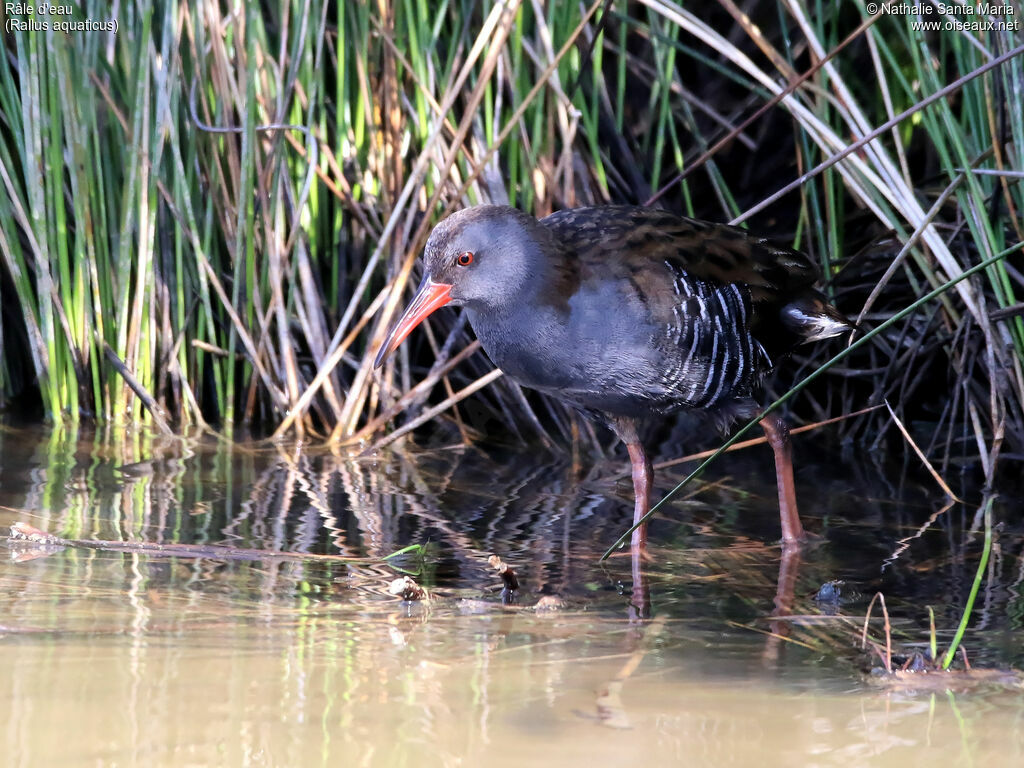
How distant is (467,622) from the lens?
220 centimetres

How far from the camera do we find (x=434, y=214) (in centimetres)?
388

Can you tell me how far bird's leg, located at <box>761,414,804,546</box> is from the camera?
2980mm

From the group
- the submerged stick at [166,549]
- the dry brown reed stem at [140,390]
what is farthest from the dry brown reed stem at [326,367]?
the submerged stick at [166,549]

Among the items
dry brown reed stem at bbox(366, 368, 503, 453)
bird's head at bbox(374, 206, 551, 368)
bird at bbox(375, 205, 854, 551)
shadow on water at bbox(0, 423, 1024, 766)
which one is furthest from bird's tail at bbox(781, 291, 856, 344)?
dry brown reed stem at bbox(366, 368, 503, 453)

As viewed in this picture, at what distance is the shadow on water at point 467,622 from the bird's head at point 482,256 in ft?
1.83

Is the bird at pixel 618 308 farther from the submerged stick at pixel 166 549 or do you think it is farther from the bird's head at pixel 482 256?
the submerged stick at pixel 166 549

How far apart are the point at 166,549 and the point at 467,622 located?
712 millimetres

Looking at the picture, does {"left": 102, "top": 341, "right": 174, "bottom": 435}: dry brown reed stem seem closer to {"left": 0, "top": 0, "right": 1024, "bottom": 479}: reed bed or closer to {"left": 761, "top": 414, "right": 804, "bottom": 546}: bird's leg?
{"left": 0, "top": 0, "right": 1024, "bottom": 479}: reed bed

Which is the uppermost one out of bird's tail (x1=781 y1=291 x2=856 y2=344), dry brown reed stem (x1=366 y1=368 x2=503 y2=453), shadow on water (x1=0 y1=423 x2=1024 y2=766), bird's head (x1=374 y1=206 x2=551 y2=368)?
bird's head (x1=374 y1=206 x2=551 y2=368)

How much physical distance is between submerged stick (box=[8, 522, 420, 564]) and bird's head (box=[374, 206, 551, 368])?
0.65 m

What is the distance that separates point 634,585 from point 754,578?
27cm

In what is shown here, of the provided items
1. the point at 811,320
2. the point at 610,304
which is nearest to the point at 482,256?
the point at 610,304

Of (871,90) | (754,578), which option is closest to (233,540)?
(754,578)

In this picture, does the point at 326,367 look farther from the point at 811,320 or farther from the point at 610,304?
the point at 811,320
